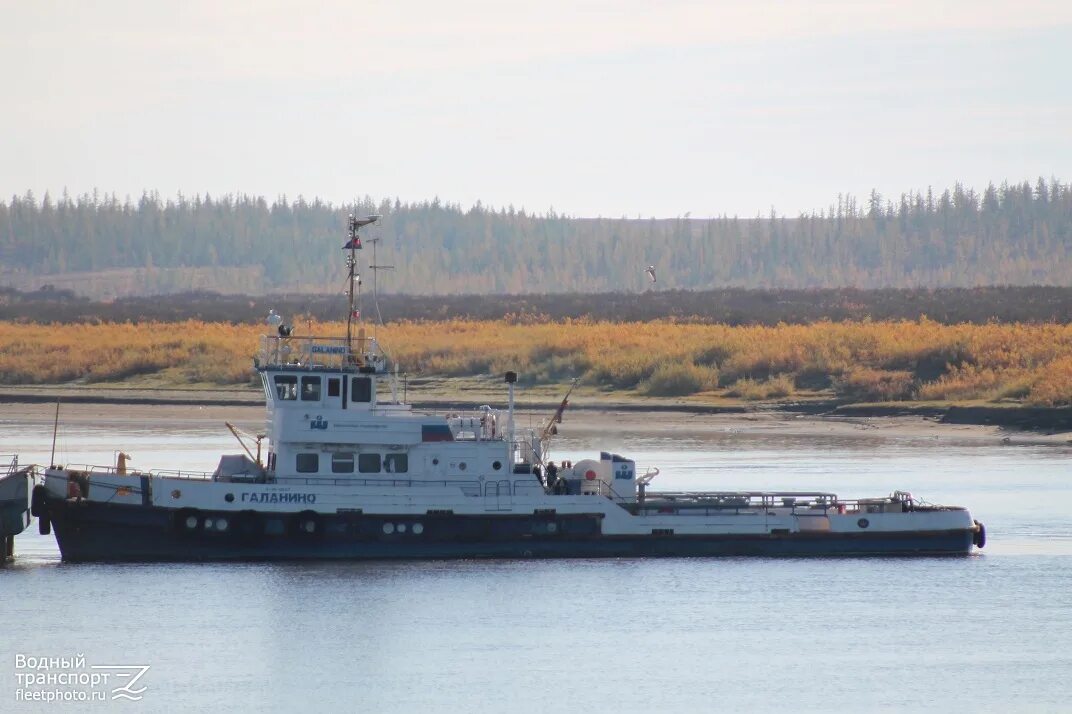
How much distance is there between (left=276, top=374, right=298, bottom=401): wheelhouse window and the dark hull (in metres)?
2.26

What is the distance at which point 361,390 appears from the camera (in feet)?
115

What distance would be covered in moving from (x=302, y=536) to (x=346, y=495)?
1186mm

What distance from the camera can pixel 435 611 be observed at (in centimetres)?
3164

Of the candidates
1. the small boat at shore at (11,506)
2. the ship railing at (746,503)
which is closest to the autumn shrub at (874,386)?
the ship railing at (746,503)

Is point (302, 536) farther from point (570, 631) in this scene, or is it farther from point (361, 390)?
point (570, 631)

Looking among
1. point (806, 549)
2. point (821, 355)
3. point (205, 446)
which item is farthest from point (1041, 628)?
point (821, 355)

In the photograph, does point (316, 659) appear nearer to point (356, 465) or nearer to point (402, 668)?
point (402, 668)

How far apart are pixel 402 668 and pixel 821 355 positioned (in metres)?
53.6

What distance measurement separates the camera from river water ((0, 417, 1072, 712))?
2664 centimetres

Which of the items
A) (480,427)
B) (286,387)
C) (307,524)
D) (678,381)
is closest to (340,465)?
(307,524)

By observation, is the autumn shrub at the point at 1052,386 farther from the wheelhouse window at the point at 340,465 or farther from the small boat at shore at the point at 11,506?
the small boat at shore at the point at 11,506

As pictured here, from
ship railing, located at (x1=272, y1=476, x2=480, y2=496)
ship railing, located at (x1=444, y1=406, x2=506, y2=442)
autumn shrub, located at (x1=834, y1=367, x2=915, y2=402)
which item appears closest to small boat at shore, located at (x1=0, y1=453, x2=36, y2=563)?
ship railing, located at (x1=272, y1=476, x2=480, y2=496)

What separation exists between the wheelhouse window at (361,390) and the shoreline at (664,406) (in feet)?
111

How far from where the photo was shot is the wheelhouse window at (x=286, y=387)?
115ft
